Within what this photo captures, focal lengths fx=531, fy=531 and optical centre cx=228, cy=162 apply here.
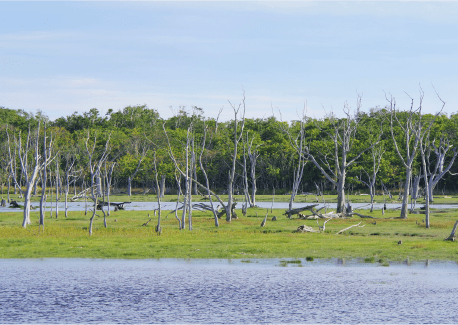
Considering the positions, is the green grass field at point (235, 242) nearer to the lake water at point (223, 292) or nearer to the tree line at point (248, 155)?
the lake water at point (223, 292)

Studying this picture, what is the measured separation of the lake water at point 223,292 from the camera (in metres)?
18.6

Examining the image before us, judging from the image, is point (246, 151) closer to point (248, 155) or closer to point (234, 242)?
point (248, 155)

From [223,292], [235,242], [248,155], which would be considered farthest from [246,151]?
[223,292]

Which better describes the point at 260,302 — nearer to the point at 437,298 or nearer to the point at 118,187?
the point at 437,298

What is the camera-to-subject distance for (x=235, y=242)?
122ft

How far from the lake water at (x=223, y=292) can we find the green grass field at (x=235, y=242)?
7.98ft

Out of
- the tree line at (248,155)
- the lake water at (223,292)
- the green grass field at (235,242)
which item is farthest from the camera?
the tree line at (248,155)

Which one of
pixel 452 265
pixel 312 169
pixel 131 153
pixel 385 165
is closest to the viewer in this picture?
pixel 452 265

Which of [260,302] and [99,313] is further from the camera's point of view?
[260,302]

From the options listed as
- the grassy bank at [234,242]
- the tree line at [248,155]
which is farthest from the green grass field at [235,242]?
the tree line at [248,155]

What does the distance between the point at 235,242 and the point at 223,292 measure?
47.6 feet

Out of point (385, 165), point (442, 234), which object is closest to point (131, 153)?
point (385, 165)

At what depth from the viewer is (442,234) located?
4069cm

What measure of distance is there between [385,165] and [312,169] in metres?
19.7
